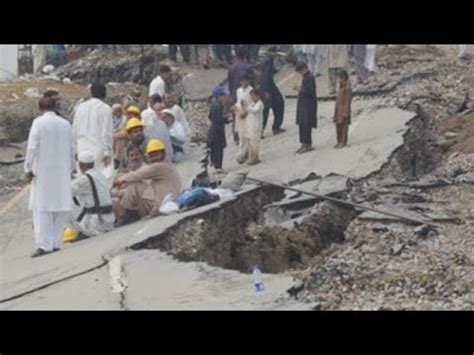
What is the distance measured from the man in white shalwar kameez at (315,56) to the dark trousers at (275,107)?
3272 mm

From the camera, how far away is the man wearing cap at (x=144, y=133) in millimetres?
12141

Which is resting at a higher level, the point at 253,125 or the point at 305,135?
the point at 253,125

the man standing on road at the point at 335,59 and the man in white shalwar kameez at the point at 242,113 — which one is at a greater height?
the man standing on road at the point at 335,59

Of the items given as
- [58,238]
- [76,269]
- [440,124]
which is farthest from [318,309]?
[440,124]

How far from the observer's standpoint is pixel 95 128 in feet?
41.0

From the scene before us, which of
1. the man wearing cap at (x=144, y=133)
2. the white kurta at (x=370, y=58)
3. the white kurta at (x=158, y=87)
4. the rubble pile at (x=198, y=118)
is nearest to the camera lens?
the man wearing cap at (x=144, y=133)

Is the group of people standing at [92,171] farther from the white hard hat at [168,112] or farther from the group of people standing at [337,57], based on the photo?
the group of people standing at [337,57]

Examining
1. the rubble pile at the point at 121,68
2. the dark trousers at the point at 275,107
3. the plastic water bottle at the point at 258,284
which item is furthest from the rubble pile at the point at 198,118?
the plastic water bottle at the point at 258,284

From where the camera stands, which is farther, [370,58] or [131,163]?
[370,58]

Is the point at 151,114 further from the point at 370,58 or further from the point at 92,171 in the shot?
the point at 370,58

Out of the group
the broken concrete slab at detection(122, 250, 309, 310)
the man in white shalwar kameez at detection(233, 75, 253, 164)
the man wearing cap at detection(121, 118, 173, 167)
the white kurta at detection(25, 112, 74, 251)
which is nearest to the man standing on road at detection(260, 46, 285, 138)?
the man in white shalwar kameez at detection(233, 75, 253, 164)

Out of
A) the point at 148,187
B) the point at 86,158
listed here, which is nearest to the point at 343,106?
the point at 148,187

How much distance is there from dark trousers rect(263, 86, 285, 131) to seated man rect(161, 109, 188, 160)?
5.45ft

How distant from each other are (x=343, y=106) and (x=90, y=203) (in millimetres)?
4172
